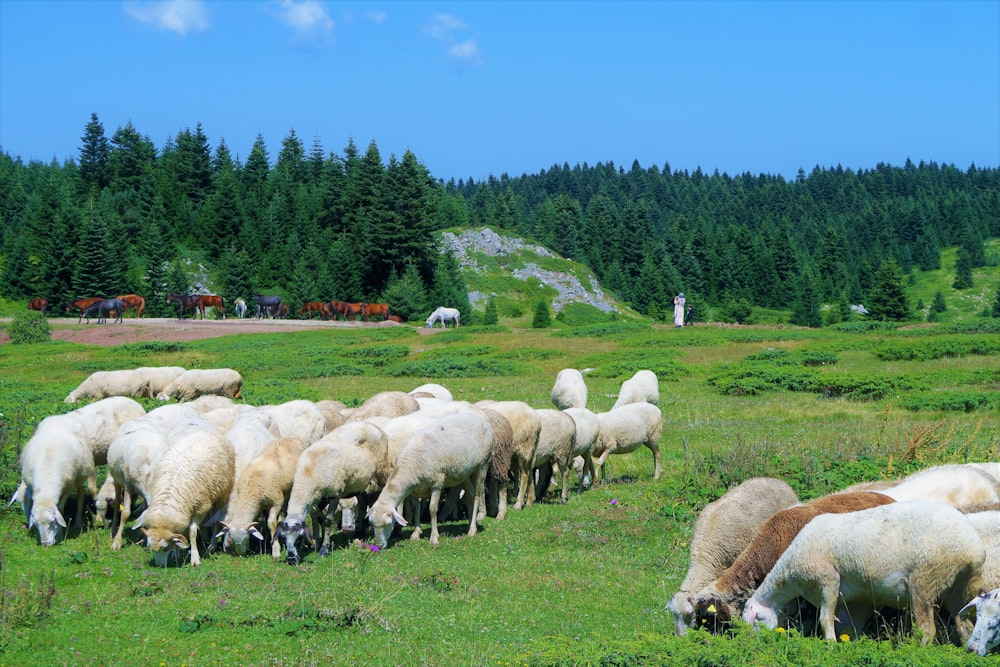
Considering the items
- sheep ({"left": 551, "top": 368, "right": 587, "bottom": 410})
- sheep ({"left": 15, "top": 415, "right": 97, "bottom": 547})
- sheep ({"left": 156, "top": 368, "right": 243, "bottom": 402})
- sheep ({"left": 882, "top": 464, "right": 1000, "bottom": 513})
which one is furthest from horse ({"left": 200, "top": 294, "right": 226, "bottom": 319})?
sheep ({"left": 882, "top": 464, "right": 1000, "bottom": 513})

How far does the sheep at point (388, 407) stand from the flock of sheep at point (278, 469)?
2.47ft

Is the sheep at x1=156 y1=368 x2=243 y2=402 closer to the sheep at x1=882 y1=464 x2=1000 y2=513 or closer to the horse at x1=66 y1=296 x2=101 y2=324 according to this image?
the sheep at x1=882 y1=464 x2=1000 y2=513

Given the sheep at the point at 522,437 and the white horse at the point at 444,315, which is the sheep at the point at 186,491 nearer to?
the sheep at the point at 522,437

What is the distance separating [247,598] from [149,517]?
2790 millimetres

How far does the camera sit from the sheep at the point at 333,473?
515 inches

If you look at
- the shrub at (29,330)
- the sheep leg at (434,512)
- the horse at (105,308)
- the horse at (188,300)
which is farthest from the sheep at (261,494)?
the horse at (188,300)

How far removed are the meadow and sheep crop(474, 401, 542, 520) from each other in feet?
1.74

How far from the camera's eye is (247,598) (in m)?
10.9

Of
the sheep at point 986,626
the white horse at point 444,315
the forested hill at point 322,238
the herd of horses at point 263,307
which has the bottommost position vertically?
the sheep at point 986,626

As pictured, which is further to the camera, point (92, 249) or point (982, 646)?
point (92, 249)

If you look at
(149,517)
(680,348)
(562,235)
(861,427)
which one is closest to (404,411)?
(149,517)

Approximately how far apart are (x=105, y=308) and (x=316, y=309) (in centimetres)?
1942

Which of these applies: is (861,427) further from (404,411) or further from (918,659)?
(918,659)

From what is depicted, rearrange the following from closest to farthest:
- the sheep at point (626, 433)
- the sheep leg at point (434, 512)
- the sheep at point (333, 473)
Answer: the sheep at point (333, 473) < the sheep leg at point (434, 512) < the sheep at point (626, 433)
